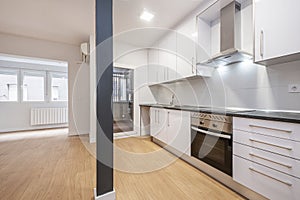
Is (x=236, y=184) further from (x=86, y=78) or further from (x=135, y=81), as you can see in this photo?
(x=86, y=78)

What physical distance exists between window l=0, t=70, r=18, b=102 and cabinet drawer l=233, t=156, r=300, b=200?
606 centimetres

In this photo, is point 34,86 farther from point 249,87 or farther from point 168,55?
point 249,87

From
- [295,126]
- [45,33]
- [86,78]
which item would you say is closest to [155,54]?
[86,78]

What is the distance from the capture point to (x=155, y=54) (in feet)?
12.8

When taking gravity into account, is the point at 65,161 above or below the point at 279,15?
below

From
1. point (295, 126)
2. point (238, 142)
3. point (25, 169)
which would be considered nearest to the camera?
point (295, 126)

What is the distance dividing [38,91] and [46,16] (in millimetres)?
3176

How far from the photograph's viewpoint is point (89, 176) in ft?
6.05

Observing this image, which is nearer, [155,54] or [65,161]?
[65,161]

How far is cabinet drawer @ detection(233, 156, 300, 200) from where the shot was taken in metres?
1.09

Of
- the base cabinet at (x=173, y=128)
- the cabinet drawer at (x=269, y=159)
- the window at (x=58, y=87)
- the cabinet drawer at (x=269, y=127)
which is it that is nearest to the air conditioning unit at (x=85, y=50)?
the window at (x=58, y=87)

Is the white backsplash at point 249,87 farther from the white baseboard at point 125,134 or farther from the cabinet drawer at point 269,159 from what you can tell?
the white baseboard at point 125,134

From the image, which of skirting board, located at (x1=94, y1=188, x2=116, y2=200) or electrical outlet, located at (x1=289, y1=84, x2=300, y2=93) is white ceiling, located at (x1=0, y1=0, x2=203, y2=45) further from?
skirting board, located at (x1=94, y1=188, x2=116, y2=200)

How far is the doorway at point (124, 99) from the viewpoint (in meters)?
4.12
